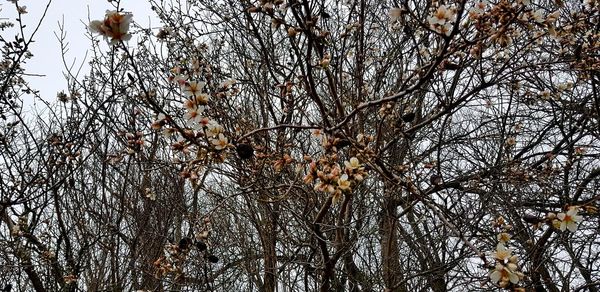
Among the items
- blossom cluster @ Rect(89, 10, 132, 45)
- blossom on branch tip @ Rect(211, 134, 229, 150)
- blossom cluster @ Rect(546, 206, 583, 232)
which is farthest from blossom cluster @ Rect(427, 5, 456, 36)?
blossom cluster @ Rect(89, 10, 132, 45)

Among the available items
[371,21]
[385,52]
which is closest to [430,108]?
[385,52]

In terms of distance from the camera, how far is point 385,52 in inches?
190

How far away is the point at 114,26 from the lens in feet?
4.88

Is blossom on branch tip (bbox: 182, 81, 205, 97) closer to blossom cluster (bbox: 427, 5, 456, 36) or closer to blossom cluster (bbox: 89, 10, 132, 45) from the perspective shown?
blossom cluster (bbox: 89, 10, 132, 45)

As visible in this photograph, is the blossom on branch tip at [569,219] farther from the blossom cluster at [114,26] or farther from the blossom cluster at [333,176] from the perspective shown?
the blossom cluster at [114,26]

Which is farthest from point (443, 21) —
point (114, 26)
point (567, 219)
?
point (114, 26)

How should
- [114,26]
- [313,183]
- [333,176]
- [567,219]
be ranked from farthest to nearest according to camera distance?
1. [313,183]
2. [567,219]
3. [333,176]
4. [114,26]

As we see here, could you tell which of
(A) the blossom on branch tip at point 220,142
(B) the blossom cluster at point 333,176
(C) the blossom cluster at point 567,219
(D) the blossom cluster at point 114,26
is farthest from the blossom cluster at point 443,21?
(D) the blossom cluster at point 114,26

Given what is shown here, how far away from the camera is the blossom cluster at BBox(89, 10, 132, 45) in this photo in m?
1.48

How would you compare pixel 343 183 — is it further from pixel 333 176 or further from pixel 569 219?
pixel 569 219

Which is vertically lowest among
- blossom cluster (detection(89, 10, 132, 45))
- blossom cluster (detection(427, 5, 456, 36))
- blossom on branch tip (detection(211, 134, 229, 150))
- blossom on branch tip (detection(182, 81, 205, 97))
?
blossom on branch tip (detection(211, 134, 229, 150))

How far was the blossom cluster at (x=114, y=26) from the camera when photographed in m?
1.48

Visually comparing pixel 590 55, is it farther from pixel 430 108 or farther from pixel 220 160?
pixel 220 160

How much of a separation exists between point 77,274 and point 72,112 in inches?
63.3
